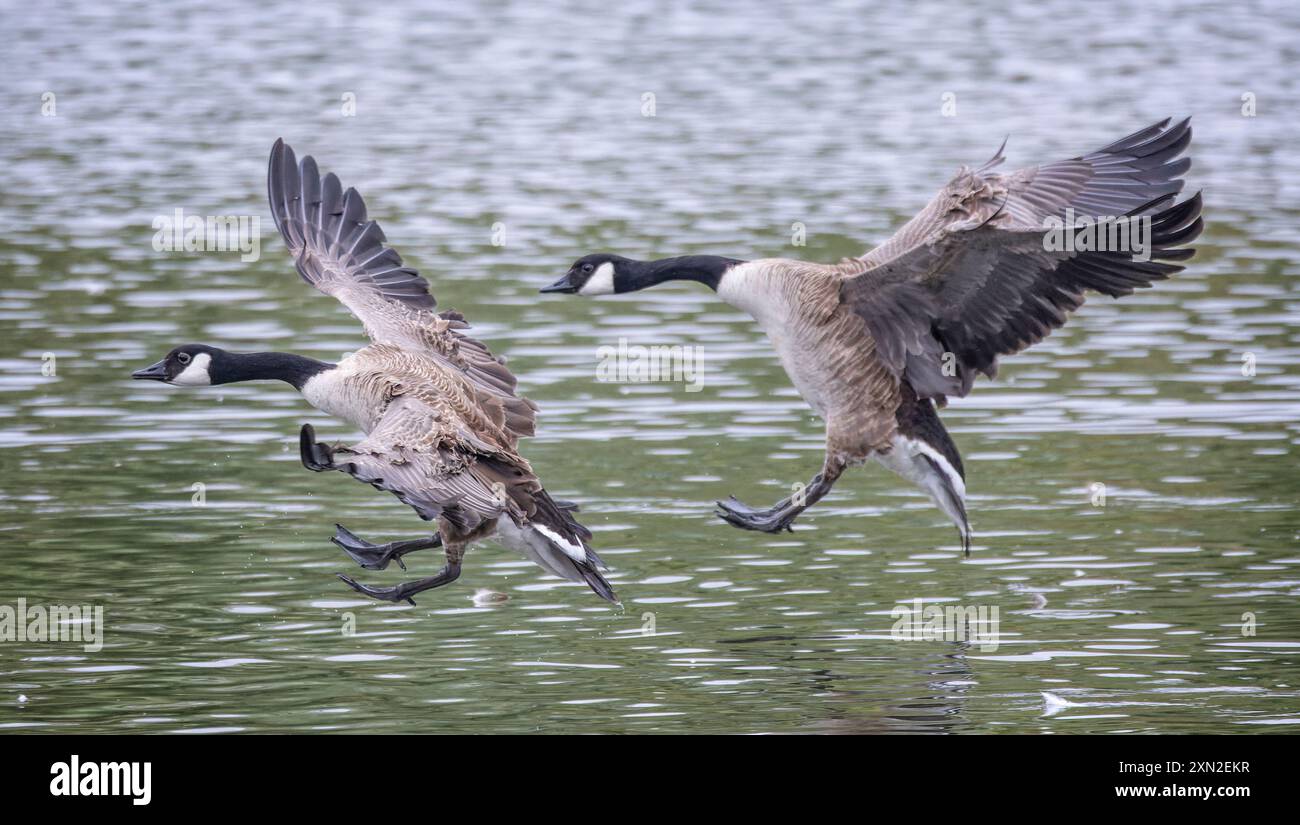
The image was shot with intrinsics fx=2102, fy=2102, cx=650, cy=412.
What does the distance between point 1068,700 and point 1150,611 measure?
68.2 inches

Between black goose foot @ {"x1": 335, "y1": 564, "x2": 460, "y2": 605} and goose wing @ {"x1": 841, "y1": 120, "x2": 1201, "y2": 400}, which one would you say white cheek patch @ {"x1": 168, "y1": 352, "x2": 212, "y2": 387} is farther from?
→ goose wing @ {"x1": 841, "y1": 120, "x2": 1201, "y2": 400}

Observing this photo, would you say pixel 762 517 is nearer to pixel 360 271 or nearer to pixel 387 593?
pixel 387 593

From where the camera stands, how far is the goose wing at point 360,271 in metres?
12.1

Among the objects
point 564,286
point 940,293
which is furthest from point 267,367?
point 940,293

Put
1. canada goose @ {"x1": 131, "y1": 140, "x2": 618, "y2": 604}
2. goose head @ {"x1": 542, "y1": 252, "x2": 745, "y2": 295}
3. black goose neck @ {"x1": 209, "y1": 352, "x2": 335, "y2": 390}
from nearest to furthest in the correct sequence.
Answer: canada goose @ {"x1": 131, "y1": 140, "x2": 618, "y2": 604}, black goose neck @ {"x1": 209, "y1": 352, "x2": 335, "y2": 390}, goose head @ {"x1": 542, "y1": 252, "x2": 745, "y2": 295}

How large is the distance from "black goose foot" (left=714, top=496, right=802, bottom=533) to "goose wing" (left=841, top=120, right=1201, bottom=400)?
1.10m

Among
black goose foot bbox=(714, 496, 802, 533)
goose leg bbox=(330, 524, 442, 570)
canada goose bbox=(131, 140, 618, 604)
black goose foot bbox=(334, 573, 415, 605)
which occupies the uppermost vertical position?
canada goose bbox=(131, 140, 618, 604)

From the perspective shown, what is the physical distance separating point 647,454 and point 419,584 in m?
4.08

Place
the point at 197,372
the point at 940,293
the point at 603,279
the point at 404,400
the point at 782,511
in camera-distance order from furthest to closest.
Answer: the point at 603,279
the point at 782,511
the point at 197,372
the point at 940,293
the point at 404,400

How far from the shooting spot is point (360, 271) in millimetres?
12977

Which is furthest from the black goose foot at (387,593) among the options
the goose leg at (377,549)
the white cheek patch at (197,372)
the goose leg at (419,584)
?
the white cheek patch at (197,372)

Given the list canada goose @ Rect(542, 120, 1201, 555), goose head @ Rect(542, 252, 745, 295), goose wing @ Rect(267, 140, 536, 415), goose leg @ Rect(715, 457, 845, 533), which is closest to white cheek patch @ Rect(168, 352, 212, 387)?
goose wing @ Rect(267, 140, 536, 415)

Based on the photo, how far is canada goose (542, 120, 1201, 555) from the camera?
36.7 ft

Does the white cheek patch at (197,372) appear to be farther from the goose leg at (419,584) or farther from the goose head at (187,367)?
the goose leg at (419,584)
